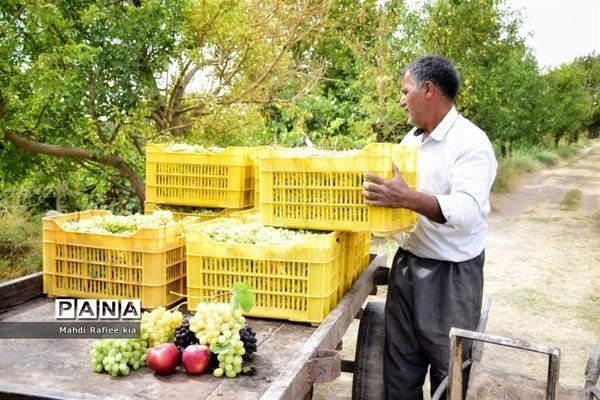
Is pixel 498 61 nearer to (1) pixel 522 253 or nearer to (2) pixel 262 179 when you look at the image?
(1) pixel 522 253

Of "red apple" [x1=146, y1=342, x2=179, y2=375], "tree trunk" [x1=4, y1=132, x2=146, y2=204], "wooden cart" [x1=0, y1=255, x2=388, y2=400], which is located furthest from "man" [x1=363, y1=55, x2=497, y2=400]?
"tree trunk" [x1=4, y1=132, x2=146, y2=204]

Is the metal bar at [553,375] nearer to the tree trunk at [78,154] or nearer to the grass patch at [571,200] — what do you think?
the tree trunk at [78,154]

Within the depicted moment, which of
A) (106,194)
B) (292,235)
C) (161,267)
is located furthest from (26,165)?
(292,235)

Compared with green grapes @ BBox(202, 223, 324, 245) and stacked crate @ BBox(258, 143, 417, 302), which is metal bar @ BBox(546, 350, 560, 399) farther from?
green grapes @ BBox(202, 223, 324, 245)

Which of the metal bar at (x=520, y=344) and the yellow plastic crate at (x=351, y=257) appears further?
the yellow plastic crate at (x=351, y=257)

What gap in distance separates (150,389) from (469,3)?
13801 millimetres

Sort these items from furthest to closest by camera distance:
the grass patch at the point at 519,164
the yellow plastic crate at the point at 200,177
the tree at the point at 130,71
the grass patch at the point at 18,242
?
the grass patch at the point at 519,164 → the grass patch at the point at 18,242 → the tree at the point at 130,71 → the yellow plastic crate at the point at 200,177

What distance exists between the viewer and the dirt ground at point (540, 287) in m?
6.24

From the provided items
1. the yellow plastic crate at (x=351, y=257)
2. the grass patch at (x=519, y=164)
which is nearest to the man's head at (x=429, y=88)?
the yellow plastic crate at (x=351, y=257)

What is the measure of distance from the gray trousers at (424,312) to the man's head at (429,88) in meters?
0.80

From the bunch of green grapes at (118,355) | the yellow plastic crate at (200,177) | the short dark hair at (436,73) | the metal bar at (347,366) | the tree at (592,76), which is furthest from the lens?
the tree at (592,76)

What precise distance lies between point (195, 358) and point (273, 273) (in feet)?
2.33

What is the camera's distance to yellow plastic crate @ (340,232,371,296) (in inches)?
130

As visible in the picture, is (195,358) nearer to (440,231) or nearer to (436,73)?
(440,231)
